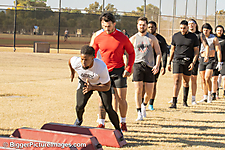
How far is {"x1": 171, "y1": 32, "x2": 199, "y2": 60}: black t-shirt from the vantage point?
9.98 metres

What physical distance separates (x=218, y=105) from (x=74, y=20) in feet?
87.1

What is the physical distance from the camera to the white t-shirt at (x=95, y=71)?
18.8 ft

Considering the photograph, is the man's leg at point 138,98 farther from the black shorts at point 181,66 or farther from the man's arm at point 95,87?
the man's arm at point 95,87

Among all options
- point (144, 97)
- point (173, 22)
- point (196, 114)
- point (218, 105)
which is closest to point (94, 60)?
point (144, 97)

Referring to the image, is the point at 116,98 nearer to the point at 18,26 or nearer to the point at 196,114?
the point at 196,114

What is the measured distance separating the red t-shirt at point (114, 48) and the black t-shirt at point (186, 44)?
357 centimetres

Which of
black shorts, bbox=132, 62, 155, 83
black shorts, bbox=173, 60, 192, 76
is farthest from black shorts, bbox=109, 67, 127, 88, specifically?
black shorts, bbox=173, 60, 192, 76

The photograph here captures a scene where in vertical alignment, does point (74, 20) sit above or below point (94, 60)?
above

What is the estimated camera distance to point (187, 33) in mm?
10039

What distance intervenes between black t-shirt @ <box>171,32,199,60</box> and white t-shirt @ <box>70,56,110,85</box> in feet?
15.4

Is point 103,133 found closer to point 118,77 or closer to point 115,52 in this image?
point 118,77

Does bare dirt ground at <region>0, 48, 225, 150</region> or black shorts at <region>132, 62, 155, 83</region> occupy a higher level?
black shorts at <region>132, 62, 155, 83</region>

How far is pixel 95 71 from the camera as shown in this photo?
5738 mm

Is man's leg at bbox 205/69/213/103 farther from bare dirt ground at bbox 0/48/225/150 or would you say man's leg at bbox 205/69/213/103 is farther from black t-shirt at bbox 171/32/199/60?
black t-shirt at bbox 171/32/199/60
